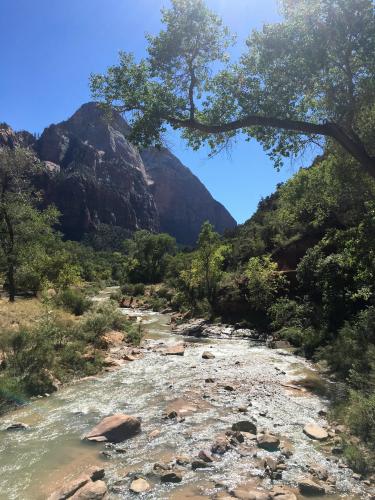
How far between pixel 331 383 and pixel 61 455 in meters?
10.2

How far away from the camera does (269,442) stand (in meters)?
9.13

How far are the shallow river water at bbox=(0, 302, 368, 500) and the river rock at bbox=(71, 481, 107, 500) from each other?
0.63ft

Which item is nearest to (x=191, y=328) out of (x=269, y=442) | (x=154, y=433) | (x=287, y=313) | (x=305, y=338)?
(x=287, y=313)

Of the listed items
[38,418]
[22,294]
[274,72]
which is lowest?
[38,418]

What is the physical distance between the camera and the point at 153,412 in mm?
11633

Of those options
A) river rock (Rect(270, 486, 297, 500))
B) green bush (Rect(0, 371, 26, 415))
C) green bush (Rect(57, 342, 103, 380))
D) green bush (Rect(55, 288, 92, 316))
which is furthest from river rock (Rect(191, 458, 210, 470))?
green bush (Rect(55, 288, 92, 316))

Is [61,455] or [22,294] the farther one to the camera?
[22,294]

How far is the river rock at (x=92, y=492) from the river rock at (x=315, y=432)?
5113mm

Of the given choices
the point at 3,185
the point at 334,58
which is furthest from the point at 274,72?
the point at 3,185

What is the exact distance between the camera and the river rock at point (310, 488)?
7.13 metres

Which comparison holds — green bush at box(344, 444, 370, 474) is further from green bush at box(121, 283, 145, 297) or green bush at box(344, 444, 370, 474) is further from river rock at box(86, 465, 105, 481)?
green bush at box(121, 283, 145, 297)

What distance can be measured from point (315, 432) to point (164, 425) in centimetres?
367

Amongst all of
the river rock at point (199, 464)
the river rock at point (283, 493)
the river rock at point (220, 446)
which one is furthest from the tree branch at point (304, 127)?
the river rock at point (199, 464)

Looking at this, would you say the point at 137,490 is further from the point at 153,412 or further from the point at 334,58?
the point at 334,58
